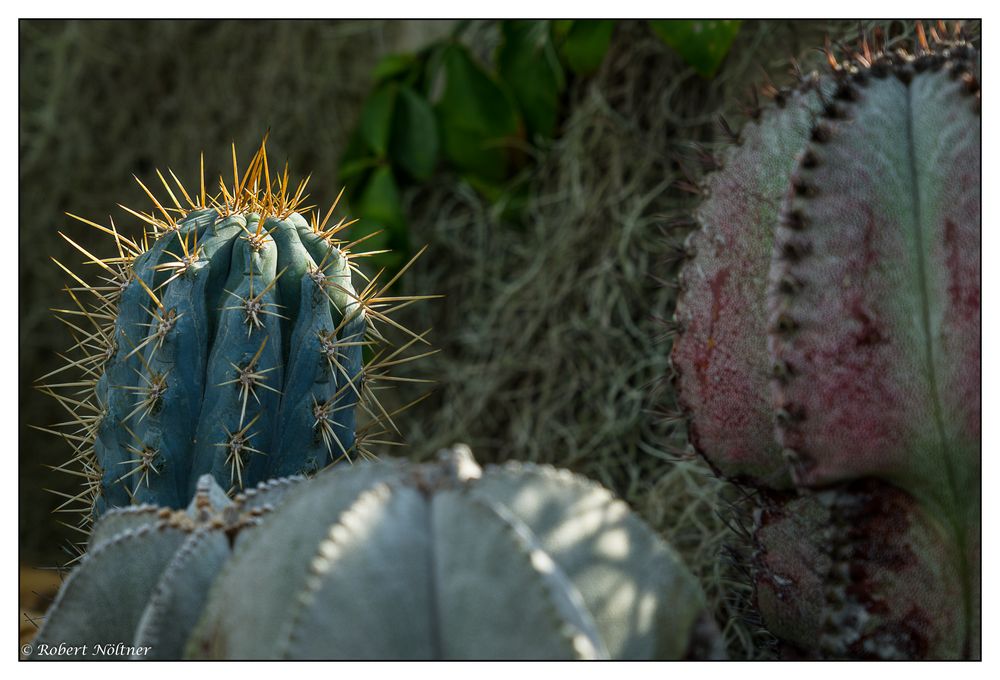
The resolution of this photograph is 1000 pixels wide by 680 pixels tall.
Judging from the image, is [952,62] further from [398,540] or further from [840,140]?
[398,540]

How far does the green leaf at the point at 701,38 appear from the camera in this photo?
1.27 m

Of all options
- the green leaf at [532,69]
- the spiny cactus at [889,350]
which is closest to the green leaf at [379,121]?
the green leaf at [532,69]

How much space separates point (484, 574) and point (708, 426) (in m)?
0.34

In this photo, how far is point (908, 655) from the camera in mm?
604

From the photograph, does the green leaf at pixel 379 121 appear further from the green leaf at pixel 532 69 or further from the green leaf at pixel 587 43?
the green leaf at pixel 587 43

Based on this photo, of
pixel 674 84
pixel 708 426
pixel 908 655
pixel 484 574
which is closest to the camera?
pixel 484 574

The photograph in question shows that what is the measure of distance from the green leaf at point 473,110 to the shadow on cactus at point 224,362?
82 centimetres

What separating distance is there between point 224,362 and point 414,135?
983 millimetres

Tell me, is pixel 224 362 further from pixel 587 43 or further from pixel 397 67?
pixel 397 67

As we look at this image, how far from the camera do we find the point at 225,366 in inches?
31.2

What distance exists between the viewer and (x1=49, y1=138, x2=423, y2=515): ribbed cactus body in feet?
2.59

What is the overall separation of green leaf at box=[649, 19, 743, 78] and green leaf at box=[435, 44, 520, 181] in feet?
1.26

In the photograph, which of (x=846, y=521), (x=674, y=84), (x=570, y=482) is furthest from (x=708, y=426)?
(x=674, y=84)

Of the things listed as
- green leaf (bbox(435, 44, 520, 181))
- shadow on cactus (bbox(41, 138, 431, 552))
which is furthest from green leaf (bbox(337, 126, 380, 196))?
shadow on cactus (bbox(41, 138, 431, 552))
